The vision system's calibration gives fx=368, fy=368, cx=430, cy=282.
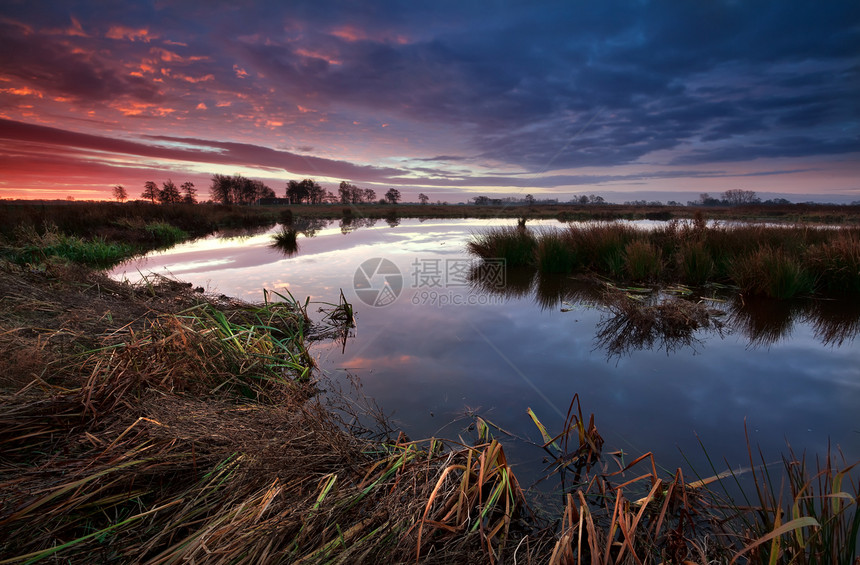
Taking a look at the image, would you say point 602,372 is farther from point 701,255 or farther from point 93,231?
point 93,231

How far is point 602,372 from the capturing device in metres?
4.15

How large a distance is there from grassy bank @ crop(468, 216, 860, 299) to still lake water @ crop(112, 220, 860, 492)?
74 cm

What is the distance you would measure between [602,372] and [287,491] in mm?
3498

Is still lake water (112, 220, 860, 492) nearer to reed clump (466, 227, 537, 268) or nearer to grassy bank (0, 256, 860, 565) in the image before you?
grassy bank (0, 256, 860, 565)

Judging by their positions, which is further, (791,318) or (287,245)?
(287,245)

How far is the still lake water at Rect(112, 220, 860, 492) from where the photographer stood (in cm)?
299

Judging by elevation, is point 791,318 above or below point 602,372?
above

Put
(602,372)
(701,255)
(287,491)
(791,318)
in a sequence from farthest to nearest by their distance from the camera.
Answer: (701,255), (791,318), (602,372), (287,491)

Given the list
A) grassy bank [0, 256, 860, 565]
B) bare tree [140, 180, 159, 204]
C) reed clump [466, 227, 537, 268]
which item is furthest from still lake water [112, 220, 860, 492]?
bare tree [140, 180, 159, 204]

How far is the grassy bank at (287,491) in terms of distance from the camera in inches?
57.9

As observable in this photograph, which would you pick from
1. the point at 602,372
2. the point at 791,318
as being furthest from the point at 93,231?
the point at 791,318

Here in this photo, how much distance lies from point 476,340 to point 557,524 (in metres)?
3.19

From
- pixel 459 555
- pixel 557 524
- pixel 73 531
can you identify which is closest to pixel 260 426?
pixel 73 531

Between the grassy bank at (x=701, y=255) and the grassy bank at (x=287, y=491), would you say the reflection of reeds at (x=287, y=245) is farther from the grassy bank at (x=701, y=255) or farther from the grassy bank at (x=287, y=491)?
the grassy bank at (x=287, y=491)
